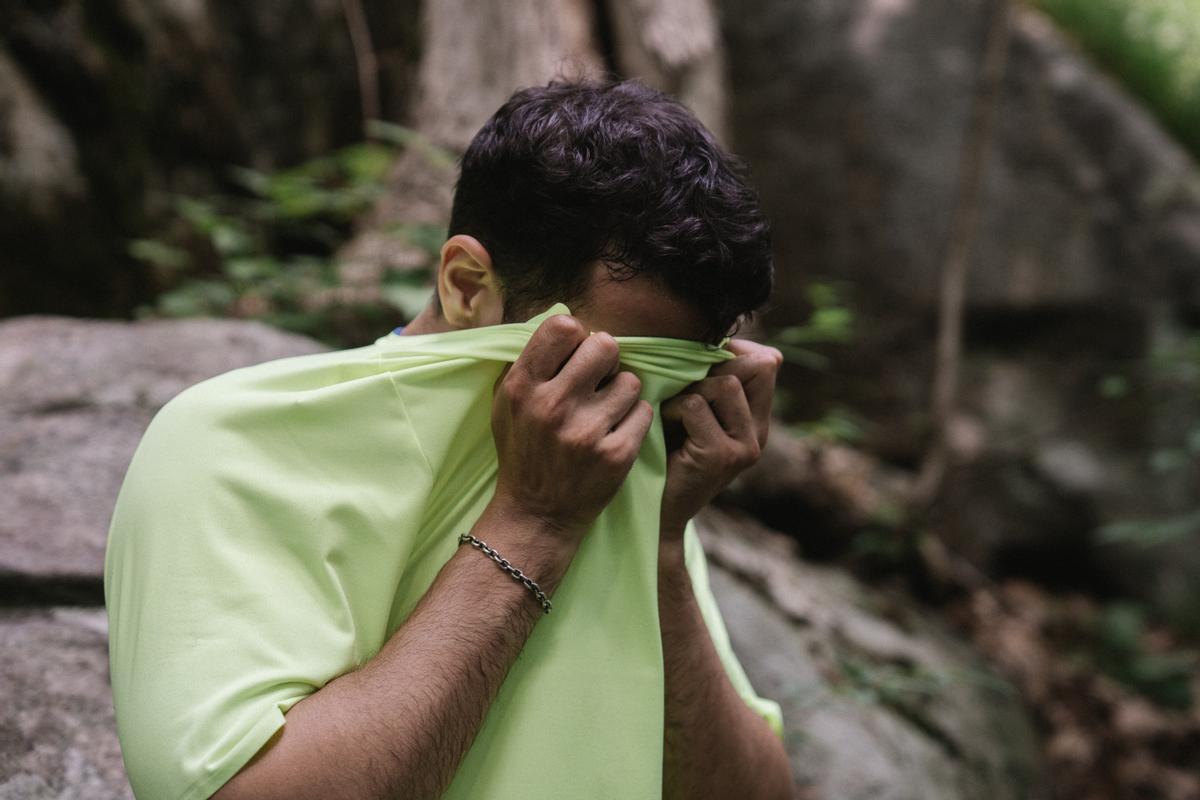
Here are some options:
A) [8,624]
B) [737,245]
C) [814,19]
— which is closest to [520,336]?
[737,245]

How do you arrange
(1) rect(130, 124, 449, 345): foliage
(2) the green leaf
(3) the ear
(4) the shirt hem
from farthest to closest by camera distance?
1. (2) the green leaf
2. (1) rect(130, 124, 449, 345): foliage
3. (3) the ear
4. (4) the shirt hem

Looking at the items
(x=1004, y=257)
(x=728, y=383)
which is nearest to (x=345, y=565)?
(x=728, y=383)

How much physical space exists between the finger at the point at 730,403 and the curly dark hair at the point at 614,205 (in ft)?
0.28

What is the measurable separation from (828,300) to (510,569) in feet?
11.3

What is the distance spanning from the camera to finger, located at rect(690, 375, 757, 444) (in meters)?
1.54

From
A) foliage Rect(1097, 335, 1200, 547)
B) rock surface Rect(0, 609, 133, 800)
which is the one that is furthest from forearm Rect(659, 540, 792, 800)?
foliage Rect(1097, 335, 1200, 547)

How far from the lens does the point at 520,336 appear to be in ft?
4.50

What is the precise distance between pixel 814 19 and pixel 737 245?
5.85 m

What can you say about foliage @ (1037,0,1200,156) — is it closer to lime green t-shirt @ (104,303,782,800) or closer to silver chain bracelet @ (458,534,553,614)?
lime green t-shirt @ (104,303,782,800)

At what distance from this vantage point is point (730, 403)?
1.56 m

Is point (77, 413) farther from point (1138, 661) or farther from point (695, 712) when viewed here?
point (1138, 661)

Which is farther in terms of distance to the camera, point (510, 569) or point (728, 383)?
point (728, 383)

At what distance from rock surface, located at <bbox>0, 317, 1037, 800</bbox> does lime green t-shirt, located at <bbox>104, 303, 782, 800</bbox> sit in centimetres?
75

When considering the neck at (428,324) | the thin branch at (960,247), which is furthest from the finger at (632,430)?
the thin branch at (960,247)
